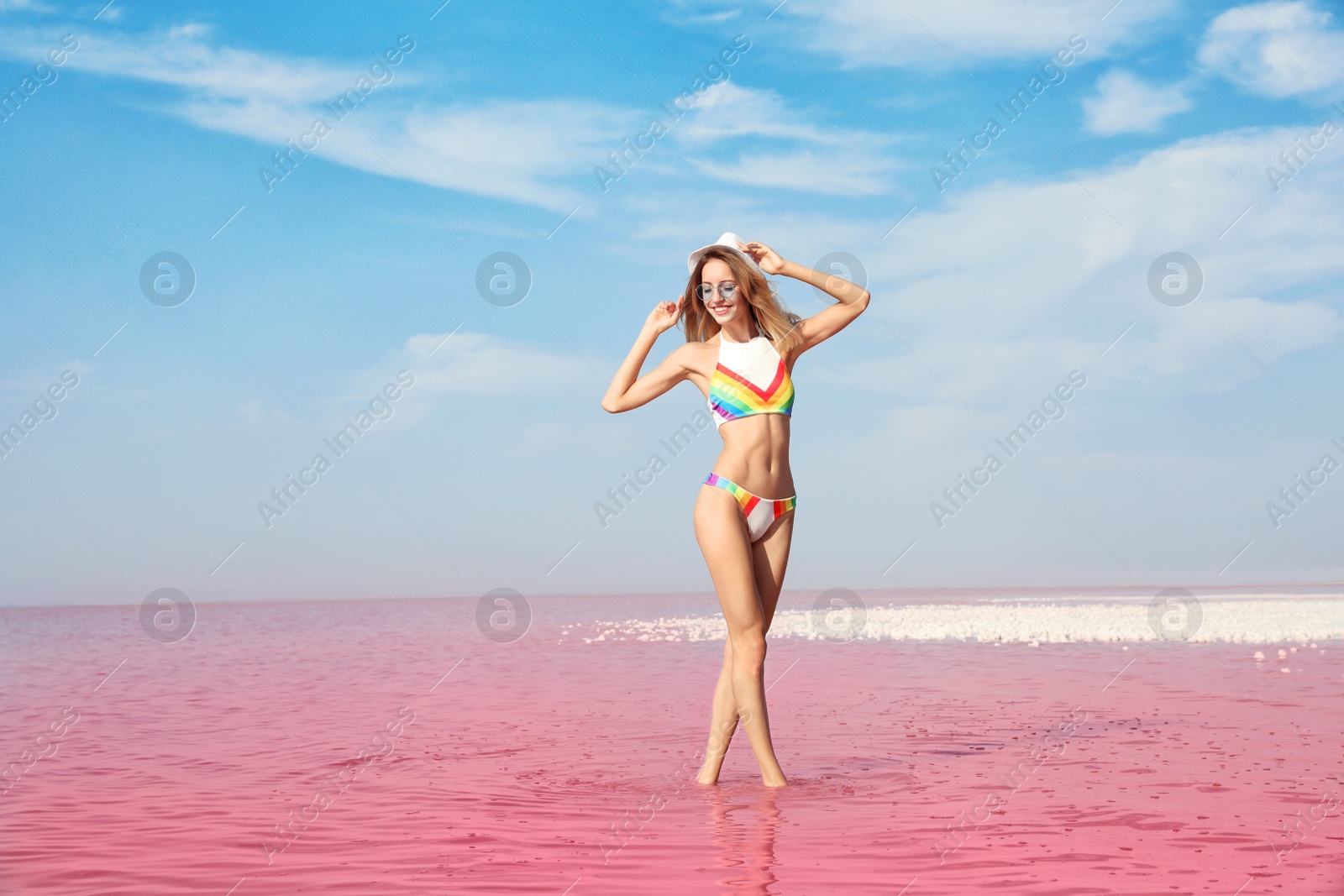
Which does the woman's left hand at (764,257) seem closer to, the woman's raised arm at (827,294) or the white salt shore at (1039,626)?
the woman's raised arm at (827,294)

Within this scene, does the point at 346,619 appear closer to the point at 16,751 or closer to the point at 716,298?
the point at 16,751

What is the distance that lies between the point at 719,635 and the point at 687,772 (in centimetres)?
1436

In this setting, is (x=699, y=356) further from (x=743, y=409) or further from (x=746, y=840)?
(x=746, y=840)

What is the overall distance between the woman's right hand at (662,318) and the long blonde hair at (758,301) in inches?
4.8

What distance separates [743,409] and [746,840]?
257cm

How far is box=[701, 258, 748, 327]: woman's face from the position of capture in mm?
6645

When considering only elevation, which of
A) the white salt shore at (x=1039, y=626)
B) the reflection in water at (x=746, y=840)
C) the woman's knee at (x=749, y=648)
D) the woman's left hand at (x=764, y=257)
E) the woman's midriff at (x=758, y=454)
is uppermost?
the white salt shore at (x=1039, y=626)

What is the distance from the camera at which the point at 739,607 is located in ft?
21.3

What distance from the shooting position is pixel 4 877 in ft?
16.0

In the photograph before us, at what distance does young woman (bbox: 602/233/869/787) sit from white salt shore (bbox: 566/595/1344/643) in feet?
40.8

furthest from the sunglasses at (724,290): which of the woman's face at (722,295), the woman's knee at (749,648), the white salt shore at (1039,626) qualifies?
the white salt shore at (1039,626)

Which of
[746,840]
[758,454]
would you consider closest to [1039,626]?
[758,454]

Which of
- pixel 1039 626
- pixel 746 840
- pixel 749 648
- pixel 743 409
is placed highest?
pixel 1039 626

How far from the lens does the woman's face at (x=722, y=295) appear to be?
262 inches
